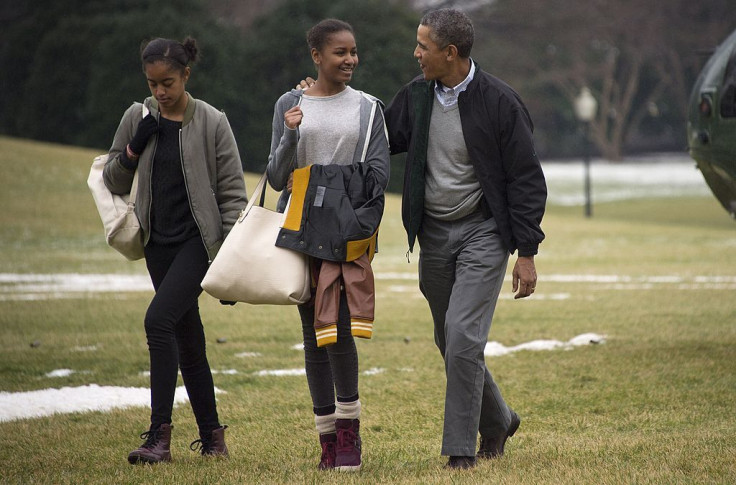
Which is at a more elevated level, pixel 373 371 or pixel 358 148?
pixel 358 148

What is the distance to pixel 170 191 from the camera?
5230 mm

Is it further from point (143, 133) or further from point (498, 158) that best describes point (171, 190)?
point (498, 158)

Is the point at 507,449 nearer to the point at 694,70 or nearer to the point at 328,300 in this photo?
the point at 328,300

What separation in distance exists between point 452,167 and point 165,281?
53.0 inches

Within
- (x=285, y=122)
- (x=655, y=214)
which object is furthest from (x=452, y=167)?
(x=655, y=214)

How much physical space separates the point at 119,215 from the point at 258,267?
78 centimetres

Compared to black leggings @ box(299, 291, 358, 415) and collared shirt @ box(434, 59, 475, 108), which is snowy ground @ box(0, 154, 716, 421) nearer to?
black leggings @ box(299, 291, 358, 415)

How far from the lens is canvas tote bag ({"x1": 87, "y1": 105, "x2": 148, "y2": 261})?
205 inches

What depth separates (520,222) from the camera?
4.88 m

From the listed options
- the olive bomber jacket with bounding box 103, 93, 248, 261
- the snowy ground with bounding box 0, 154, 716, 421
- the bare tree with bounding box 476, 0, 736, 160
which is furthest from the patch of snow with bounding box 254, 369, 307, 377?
the bare tree with bounding box 476, 0, 736, 160

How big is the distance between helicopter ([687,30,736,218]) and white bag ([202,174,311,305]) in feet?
13.9

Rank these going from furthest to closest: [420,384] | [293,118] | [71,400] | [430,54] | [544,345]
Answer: [544,345]
[420,384]
[71,400]
[430,54]
[293,118]

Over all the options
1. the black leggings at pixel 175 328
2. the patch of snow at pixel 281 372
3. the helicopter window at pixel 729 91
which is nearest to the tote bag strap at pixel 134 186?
the black leggings at pixel 175 328

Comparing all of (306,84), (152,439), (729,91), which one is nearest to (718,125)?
(729,91)
